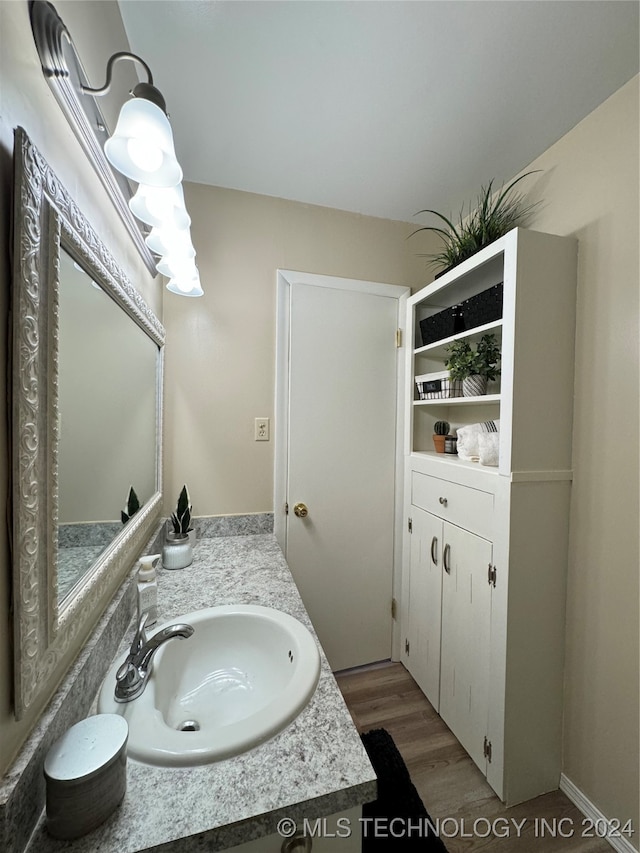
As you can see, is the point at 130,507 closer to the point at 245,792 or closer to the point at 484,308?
the point at 245,792

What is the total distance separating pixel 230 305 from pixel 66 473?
1.20m

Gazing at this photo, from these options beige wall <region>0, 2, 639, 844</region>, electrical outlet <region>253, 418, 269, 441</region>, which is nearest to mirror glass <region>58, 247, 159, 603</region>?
beige wall <region>0, 2, 639, 844</region>

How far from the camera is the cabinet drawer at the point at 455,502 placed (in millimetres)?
1238

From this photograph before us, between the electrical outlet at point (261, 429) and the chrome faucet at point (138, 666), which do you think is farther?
the electrical outlet at point (261, 429)

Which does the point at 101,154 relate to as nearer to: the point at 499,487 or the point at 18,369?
the point at 18,369

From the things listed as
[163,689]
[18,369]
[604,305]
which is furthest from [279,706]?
[604,305]

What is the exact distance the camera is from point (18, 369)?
449 mm

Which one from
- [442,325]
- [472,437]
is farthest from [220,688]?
[442,325]

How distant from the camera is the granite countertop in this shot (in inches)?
17.4

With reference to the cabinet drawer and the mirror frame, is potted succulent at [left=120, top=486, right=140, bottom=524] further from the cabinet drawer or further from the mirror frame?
the cabinet drawer

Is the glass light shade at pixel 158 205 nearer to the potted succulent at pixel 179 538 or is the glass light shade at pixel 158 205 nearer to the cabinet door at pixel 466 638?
the potted succulent at pixel 179 538

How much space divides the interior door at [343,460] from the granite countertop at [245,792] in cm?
101

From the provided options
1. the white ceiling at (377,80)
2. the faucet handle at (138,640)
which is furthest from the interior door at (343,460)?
the faucet handle at (138,640)

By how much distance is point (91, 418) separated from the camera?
71cm
